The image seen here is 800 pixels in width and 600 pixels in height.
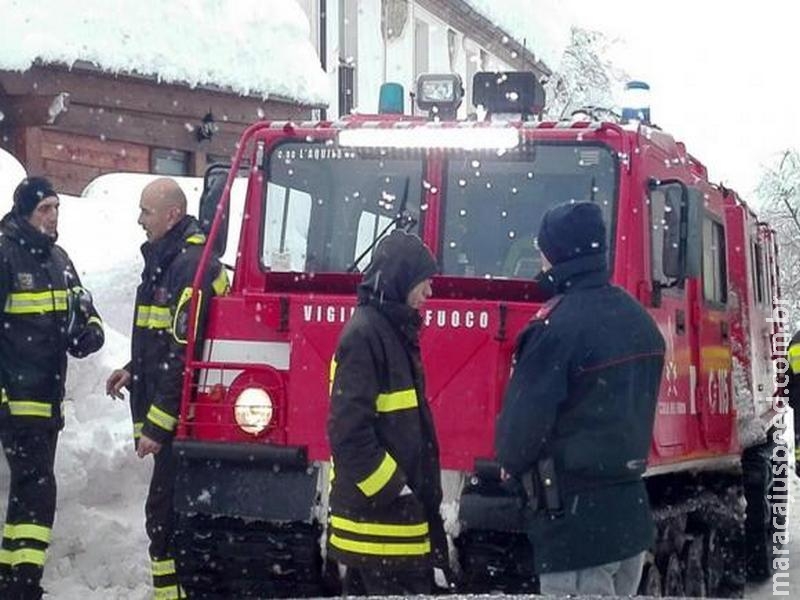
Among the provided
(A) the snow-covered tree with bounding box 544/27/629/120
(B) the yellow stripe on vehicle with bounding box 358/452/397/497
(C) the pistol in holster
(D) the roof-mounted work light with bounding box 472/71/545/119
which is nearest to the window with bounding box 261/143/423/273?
(D) the roof-mounted work light with bounding box 472/71/545/119

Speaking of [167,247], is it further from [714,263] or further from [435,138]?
[714,263]

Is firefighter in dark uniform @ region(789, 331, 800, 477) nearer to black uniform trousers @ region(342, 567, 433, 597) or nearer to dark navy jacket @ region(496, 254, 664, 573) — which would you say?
black uniform trousers @ region(342, 567, 433, 597)

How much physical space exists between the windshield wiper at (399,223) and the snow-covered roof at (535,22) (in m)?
22.8

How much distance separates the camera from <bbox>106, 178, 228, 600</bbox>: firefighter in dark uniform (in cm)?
681

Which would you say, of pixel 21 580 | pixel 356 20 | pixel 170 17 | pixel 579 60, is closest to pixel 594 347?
pixel 21 580

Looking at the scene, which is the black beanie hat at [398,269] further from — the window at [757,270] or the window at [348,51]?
the window at [348,51]

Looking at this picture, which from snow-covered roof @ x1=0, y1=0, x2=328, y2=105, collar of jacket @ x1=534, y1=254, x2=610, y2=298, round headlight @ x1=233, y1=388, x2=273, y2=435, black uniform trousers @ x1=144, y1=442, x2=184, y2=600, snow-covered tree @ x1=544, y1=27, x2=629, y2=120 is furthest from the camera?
snow-covered tree @ x1=544, y1=27, x2=629, y2=120

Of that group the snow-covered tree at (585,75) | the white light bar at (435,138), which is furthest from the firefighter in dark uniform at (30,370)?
the snow-covered tree at (585,75)

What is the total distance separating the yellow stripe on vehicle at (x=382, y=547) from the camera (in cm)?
527

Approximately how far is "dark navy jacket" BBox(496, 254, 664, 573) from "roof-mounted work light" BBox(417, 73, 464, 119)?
285 cm

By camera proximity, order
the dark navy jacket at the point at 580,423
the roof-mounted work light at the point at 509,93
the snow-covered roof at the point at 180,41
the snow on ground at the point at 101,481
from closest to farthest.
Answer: the dark navy jacket at the point at 580,423
the roof-mounted work light at the point at 509,93
the snow on ground at the point at 101,481
the snow-covered roof at the point at 180,41

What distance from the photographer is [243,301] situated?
6.48m

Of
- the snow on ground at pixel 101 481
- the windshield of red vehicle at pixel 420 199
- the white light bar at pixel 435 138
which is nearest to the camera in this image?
the windshield of red vehicle at pixel 420 199

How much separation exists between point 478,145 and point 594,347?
2.34 meters
